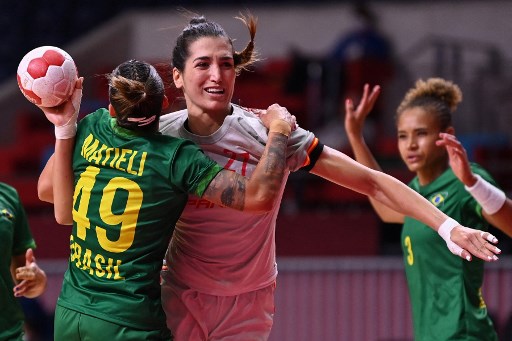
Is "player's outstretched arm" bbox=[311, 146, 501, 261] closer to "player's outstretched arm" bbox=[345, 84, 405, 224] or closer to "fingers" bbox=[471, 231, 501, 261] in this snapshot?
"fingers" bbox=[471, 231, 501, 261]

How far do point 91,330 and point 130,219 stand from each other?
42 cm

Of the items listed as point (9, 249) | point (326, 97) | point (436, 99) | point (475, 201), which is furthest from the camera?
point (326, 97)

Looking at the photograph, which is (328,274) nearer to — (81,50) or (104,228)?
(104,228)

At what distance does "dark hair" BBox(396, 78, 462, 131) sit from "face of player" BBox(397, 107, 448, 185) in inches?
1.7

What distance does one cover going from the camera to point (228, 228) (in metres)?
3.67

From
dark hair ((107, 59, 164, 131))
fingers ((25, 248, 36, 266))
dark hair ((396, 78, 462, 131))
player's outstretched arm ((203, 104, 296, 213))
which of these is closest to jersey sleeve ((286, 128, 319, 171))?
player's outstretched arm ((203, 104, 296, 213))

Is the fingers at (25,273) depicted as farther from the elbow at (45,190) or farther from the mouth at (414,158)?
the mouth at (414,158)

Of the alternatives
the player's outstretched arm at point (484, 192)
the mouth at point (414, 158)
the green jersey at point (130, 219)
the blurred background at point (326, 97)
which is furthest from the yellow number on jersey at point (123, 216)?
the mouth at point (414, 158)

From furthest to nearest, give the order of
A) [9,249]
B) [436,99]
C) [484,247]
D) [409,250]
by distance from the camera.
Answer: [436,99]
[409,250]
[9,249]
[484,247]

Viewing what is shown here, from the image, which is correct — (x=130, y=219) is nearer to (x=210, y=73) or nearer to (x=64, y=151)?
(x=64, y=151)

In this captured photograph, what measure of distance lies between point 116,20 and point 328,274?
6.72m

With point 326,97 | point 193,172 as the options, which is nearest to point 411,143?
point 193,172

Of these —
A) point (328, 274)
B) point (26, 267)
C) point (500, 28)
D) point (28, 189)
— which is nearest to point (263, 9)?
point (500, 28)

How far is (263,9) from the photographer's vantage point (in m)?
12.2
